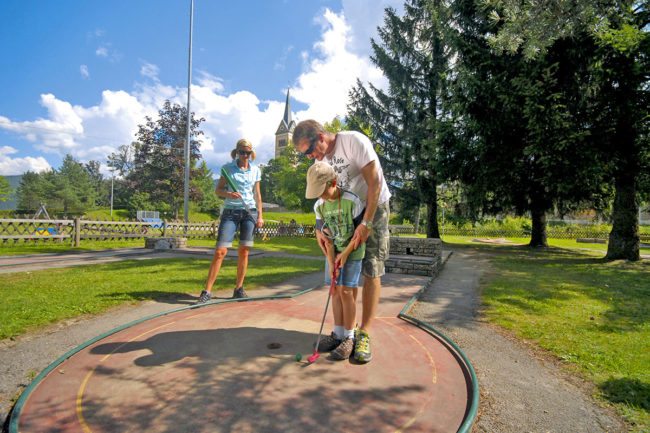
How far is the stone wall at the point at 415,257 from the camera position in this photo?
289 inches

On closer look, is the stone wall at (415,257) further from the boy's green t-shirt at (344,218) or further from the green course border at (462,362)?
the boy's green t-shirt at (344,218)

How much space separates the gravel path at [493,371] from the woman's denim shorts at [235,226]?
40.8 inches

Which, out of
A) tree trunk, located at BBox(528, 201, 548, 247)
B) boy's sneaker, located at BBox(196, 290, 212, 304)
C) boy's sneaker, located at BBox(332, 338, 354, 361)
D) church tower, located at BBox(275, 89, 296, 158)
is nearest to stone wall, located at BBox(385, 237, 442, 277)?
boy's sneaker, located at BBox(196, 290, 212, 304)

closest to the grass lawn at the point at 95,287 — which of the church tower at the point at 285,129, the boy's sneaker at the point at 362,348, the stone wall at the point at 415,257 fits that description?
the stone wall at the point at 415,257

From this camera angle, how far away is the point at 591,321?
14.2 feet

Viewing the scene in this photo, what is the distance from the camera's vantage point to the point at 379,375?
2508mm

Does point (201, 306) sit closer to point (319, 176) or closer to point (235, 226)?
point (235, 226)

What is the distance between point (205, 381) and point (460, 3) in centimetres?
1974

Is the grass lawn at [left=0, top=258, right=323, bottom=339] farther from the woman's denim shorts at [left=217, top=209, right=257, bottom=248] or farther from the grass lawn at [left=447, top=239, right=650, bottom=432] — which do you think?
the grass lawn at [left=447, top=239, right=650, bottom=432]

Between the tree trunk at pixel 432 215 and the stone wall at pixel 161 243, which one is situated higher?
the tree trunk at pixel 432 215

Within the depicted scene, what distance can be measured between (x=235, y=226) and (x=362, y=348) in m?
2.66

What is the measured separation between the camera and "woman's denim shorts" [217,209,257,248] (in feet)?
14.9

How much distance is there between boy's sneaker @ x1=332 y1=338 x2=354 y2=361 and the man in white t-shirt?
0.21 ft

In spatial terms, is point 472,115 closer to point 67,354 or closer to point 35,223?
point 67,354
